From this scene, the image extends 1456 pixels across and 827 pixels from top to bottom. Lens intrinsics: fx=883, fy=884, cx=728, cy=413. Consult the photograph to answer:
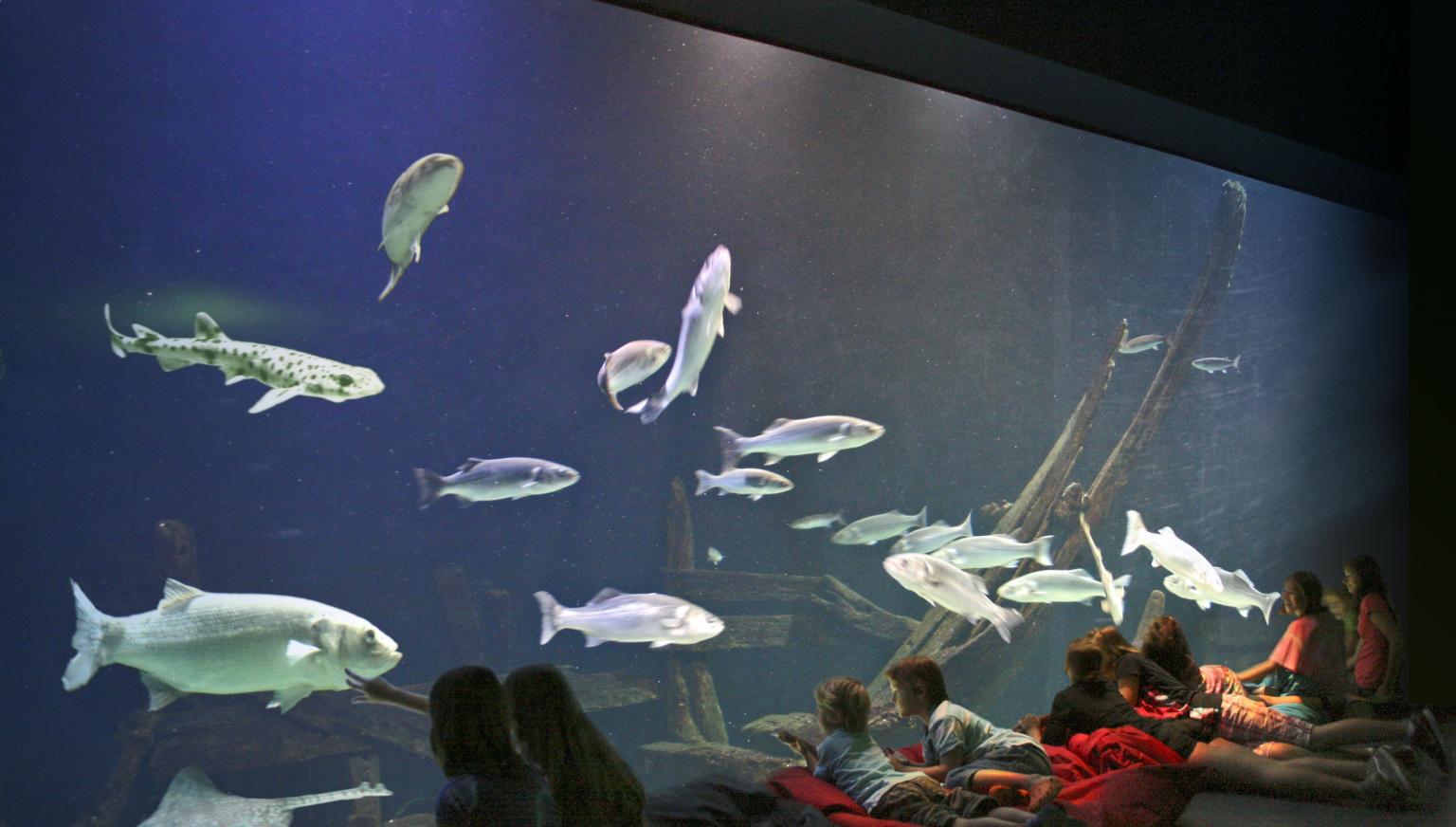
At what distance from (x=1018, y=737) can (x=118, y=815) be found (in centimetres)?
468

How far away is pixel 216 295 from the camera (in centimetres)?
576

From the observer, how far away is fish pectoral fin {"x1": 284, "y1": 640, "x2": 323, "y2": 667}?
342 centimetres

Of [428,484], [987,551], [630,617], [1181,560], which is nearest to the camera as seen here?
[630,617]

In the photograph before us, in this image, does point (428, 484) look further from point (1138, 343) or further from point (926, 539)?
point (1138, 343)

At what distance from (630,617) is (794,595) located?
328cm

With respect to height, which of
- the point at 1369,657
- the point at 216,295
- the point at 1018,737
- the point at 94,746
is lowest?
the point at 94,746

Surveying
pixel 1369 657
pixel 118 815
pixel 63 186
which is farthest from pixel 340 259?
pixel 1369 657

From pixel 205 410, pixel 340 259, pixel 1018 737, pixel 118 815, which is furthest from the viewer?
pixel 340 259

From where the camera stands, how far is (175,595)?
137 inches

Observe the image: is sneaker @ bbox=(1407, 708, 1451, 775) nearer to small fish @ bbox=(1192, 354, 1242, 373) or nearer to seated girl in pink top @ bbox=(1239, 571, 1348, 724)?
seated girl in pink top @ bbox=(1239, 571, 1348, 724)

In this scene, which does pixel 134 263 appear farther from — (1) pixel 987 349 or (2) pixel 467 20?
(1) pixel 987 349

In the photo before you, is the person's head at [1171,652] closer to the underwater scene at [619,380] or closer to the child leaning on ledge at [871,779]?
the underwater scene at [619,380]

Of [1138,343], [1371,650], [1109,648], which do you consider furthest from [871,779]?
[1138,343]

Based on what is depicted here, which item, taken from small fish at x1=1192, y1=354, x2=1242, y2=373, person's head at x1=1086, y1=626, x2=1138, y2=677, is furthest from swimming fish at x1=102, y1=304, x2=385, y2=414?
small fish at x1=1192, y1=354, x2=1242, y2=373
